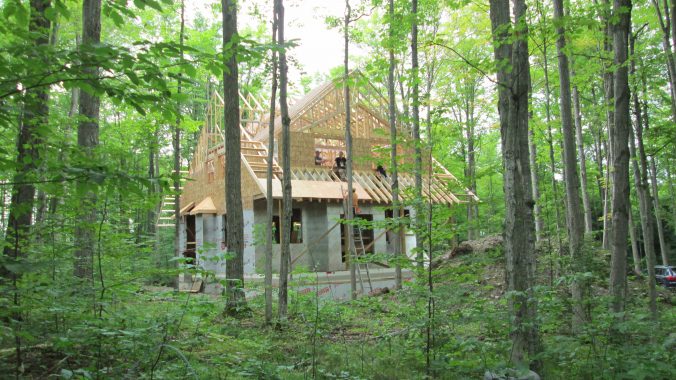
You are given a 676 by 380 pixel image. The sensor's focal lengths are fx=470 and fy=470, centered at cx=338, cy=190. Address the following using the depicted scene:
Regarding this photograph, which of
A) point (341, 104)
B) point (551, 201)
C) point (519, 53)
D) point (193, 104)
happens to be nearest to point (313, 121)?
point (341, 104)

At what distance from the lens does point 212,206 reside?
59.5ft

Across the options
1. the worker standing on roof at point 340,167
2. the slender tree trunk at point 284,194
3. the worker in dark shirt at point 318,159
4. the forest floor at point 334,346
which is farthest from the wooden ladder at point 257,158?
the forest floor at point 334,346

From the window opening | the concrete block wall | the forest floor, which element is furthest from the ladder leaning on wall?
the window opening

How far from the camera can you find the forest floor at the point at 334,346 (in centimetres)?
366

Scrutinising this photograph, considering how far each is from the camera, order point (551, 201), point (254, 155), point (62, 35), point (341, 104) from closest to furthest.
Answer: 1. point (551, 201)
2. point (62, 35)
3. point (254, 155)
4. point (341, 104)

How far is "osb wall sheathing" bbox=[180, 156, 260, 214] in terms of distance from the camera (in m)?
16.2

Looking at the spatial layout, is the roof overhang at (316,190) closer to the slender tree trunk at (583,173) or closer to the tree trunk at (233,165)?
the tree trunk at (233,165)

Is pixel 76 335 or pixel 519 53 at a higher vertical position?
pixel 519 53

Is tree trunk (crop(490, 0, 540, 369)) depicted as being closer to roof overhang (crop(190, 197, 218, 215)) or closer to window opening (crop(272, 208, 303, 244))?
window opening (crop(272, 208, 303, 244))

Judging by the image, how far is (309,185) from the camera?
651 inches

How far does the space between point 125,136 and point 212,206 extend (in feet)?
15.7

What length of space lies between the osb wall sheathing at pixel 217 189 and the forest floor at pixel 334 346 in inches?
338

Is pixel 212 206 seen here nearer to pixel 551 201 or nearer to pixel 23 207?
pixel 551 201

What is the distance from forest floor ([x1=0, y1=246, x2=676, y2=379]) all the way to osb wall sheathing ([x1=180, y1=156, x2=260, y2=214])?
8587 millimetres
